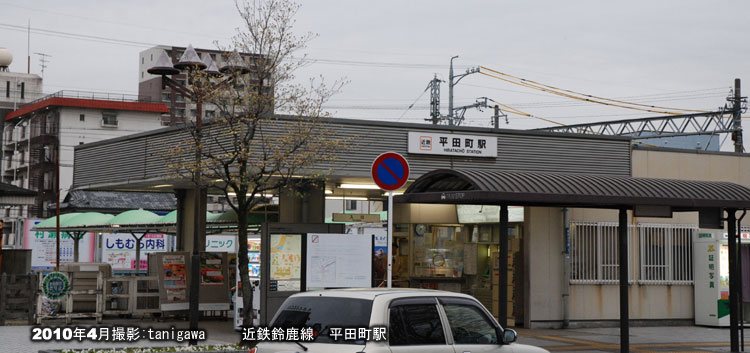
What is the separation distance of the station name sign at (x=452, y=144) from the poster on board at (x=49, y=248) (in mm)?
36380

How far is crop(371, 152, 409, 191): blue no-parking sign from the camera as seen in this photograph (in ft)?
44.4

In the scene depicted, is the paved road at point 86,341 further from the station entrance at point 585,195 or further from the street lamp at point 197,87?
the station entrance at point 585,195

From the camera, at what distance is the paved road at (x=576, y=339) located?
1655cm

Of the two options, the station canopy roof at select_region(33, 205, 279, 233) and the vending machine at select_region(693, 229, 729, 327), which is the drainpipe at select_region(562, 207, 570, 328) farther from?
the station canopy roof at select_region(33, 205, 279, 233)

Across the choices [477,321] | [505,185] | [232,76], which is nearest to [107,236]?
[232,76]

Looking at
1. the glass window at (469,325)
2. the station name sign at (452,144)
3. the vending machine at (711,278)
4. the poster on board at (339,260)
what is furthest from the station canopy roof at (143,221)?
the glass window at (469,325)

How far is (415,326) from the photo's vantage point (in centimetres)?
912

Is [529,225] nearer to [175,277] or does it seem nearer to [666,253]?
[666,253]

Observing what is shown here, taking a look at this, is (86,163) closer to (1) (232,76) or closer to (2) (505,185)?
(1) (232,76)

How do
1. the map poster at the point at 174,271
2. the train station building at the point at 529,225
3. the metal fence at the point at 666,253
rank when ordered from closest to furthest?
the train station building at the point at 529,225, the map poster at the point at 174,271, the metal fence at the point at 666,253

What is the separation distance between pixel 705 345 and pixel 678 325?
4.45m

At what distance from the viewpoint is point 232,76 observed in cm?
1781

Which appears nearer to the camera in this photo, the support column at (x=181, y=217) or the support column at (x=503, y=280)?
the support column at (x=503, y=280)

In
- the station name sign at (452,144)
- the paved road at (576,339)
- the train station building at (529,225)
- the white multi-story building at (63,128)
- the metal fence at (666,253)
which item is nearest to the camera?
the paved road at (576,339)
